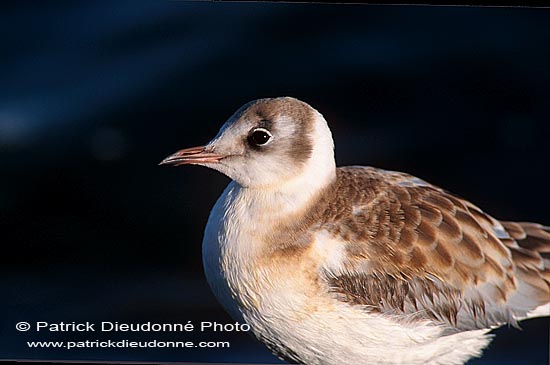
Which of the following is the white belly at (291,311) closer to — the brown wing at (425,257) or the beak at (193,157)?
the brown wing at (425,257)

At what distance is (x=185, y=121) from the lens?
10.0m

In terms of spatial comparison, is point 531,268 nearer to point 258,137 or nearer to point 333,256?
point 333,256

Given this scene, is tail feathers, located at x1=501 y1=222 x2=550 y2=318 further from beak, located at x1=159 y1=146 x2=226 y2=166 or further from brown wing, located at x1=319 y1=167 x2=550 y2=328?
beak, located at x1=159 y1=146 x2=226 y2=166

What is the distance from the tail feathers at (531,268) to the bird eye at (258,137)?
1.97 metres

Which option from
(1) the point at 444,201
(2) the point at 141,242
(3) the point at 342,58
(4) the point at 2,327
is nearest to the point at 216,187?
(2) the point at 141,242

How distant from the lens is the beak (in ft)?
23.6

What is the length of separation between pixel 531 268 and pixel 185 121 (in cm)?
373

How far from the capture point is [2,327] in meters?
8.84

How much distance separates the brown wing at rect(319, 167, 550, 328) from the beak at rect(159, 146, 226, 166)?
852mm

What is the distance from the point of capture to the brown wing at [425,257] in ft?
23.9

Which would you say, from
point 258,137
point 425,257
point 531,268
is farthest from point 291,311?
point 531,268

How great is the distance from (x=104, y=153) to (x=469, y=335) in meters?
3.85

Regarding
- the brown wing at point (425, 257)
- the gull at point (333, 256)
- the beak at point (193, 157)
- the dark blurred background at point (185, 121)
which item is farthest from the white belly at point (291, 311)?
the dark blurred background at point (185, 121)

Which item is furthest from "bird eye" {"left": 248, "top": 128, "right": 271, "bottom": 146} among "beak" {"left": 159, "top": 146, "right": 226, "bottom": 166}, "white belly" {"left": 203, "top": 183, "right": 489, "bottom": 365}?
"white belly" {"left": 203, "top": 183, "right": 489, "bottom": 365}
